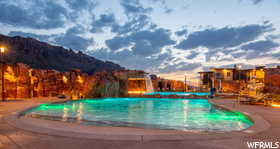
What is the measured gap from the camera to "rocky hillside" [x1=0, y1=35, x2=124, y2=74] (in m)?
42.1

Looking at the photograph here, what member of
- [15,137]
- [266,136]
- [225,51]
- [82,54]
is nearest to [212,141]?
[266,136]

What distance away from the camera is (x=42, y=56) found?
50.2m

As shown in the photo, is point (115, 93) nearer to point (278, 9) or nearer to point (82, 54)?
point (278, 9)

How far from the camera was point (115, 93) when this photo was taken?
68.5ft

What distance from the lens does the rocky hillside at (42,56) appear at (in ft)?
138
